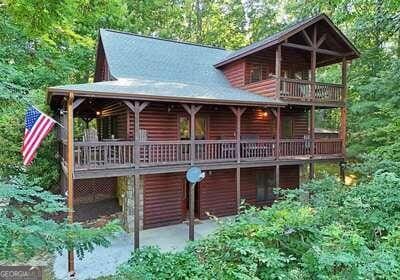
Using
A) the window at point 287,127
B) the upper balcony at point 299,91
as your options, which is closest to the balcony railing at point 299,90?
the upper balcony at point 299,91

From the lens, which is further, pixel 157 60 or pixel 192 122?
pixel 157 60

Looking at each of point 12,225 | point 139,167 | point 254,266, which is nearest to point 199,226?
point 139,167

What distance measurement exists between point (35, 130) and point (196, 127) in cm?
728

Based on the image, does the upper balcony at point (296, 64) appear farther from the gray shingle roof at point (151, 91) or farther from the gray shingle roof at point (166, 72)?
the gray shingle roof at point (151, 91)

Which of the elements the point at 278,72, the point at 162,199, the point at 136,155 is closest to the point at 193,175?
the point at 136,155

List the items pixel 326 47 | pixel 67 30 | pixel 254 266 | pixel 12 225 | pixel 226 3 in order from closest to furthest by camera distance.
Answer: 1. pixel 12 225
2. pixel 254 266
3. pixel 67 30
4. pixel 326 47
5. pixel 226 3

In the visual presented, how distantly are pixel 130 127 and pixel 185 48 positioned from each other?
284 inches

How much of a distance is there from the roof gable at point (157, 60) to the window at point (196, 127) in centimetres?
217

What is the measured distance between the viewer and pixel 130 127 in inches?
540

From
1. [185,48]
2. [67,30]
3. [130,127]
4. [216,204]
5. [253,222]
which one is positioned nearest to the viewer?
[253,222]

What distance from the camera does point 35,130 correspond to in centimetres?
927

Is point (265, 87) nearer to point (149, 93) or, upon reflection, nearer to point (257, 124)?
point (257, 124)

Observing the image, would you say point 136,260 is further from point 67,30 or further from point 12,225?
point 67,30

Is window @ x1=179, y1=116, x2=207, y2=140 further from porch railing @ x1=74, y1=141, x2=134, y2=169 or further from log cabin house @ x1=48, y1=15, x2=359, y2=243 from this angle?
porch railing @ x1=74, y1=141, x2=134, y2=169
